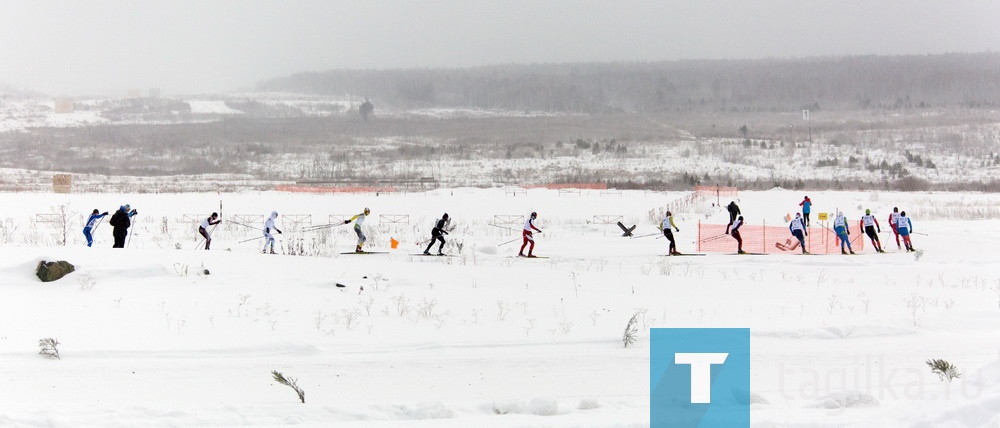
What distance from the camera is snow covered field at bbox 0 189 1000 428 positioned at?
661 centimetres

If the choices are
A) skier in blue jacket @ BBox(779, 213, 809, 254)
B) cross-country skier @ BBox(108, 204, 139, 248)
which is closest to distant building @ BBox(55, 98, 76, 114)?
cross-country skier @ BBox(108, 204, 139, 248)

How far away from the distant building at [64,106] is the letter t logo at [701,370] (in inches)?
5234

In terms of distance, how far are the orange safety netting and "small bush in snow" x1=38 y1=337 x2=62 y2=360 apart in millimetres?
18052

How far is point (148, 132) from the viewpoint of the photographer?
3880 inches

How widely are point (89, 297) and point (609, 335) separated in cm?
728

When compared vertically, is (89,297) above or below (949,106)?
below

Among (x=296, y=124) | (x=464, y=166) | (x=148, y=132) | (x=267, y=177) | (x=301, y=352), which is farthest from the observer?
(x=296, y=124)

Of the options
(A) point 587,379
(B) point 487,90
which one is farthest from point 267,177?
(B) point 487,90

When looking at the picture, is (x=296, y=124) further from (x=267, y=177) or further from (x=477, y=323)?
(x=477, y=323)

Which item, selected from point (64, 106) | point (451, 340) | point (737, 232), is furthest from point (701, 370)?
point (64, 106)

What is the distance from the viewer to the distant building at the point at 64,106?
120412mm

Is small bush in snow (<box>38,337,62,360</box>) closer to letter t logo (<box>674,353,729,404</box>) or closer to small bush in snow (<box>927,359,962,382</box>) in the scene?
letter t logo (<box>674,353,729,404</box>)

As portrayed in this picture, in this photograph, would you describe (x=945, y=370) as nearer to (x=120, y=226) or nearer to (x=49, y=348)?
(x=49, y=348)
